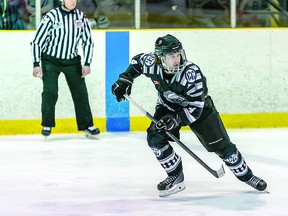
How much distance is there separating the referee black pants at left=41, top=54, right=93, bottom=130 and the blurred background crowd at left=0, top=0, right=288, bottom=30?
1.67ft

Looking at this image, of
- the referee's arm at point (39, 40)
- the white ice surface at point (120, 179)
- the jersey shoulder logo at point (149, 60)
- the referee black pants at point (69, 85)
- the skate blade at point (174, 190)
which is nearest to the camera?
the white ice surface at point (120, 179)

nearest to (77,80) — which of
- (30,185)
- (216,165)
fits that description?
(216,165)

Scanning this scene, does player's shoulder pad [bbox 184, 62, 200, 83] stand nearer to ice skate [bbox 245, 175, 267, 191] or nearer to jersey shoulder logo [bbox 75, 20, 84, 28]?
ice skate [bbox 245, 175, 267, 191]

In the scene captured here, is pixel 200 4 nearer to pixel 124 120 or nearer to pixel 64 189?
pixel 124 120

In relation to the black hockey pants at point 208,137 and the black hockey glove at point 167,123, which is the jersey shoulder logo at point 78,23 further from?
the black hockey glove at point 167,123

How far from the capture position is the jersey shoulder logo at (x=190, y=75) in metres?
4.98

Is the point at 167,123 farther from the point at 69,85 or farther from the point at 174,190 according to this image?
the point at 69,85

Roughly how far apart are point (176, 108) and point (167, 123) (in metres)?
0.19

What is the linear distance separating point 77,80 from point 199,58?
1093 mm

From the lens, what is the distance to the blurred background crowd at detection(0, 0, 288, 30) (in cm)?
790

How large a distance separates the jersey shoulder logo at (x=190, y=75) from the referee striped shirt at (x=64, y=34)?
2636mm

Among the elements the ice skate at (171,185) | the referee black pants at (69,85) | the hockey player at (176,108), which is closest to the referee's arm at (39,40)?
the referee black pants at (69,85)

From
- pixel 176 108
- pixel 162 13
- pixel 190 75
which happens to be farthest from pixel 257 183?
pixel 162 13

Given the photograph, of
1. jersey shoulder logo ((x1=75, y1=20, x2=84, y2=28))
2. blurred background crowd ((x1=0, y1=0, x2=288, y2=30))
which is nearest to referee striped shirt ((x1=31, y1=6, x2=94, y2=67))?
jersey shoulder logo ((x1=75, y1=20, x2=84, y2=28))
